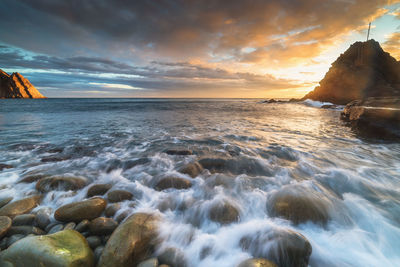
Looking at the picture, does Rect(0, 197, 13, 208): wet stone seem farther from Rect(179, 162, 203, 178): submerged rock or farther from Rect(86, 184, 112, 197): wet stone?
Rect(179, 162, 203, 178): submerged rock

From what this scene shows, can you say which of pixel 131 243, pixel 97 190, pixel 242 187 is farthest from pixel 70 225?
pixel 242 187

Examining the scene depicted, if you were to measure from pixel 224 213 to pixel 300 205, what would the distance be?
1562 mm

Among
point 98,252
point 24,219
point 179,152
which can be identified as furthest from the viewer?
point 179,152

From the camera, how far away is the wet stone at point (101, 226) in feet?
8.39

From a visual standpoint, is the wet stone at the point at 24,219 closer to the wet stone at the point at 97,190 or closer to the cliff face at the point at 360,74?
the wet stone at the point at 97,190

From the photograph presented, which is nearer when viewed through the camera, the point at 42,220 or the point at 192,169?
the point at 42,220

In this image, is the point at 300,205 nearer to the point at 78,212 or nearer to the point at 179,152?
the point at 78,212

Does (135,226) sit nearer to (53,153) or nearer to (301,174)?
(301,174)

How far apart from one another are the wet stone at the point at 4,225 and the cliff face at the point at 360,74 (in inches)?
2063

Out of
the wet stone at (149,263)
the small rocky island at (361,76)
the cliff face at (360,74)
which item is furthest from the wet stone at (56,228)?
the cliff face at (360,74)

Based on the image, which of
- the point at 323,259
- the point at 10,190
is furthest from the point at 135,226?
the point at 10,190

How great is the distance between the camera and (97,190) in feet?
12.4

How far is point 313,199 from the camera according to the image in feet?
11.3

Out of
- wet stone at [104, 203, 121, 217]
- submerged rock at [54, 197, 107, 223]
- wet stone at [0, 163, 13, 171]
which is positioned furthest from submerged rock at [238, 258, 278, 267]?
wet stone at [0, 163, 13, 171]
